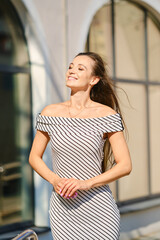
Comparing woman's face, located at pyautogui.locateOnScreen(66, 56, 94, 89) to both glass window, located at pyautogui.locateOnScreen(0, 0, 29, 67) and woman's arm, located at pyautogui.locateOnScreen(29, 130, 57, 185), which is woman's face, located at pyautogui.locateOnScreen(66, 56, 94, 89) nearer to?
woman's arm, located at pyautogui.locateOnScreen(29, 130, 57, 185)

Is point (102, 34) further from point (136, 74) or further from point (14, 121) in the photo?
point (14, 121)

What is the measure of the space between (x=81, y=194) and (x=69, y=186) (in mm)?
169

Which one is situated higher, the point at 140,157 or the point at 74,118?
the point at 74,118

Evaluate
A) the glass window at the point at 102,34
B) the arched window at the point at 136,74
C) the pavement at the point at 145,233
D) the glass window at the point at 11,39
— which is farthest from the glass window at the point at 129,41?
the pavement at the point at 145,233

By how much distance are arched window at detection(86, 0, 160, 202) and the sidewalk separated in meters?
0.54

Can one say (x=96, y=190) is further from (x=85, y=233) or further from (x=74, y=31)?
(x=74, y=31)

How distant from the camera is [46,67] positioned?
5.73 metres

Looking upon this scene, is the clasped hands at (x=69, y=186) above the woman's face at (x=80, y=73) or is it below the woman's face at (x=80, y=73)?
below

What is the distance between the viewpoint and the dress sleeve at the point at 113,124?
7.99 feet

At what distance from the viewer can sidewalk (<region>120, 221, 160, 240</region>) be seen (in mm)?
6605

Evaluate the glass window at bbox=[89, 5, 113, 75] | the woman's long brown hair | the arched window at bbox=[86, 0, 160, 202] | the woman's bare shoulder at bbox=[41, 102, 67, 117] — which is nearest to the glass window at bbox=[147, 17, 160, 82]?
the arched window at bbox=[86, 0, 160, 202]

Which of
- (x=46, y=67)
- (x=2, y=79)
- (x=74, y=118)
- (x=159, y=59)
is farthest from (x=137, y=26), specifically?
(x=74, y=118)

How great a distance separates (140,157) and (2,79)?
3065mm

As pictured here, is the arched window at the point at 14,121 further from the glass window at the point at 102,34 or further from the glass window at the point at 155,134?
the glass window at the point at 155,134
